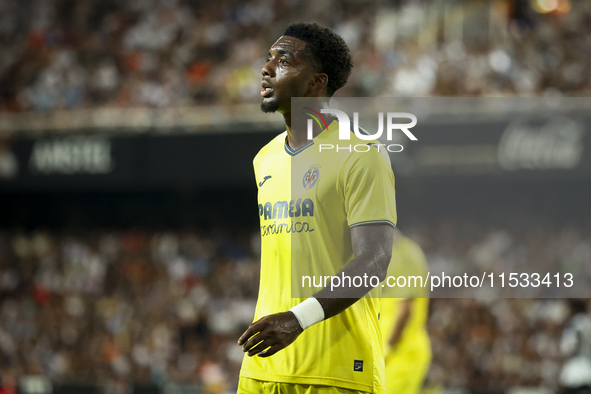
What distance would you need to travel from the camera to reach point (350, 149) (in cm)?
313

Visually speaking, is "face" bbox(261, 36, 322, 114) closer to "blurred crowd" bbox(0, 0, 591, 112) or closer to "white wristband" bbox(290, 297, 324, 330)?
"white wristband" bbox(290, 297, 324, 330)

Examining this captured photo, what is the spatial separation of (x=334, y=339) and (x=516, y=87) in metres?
10.5

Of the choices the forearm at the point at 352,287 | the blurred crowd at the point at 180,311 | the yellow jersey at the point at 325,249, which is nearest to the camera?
the forearm at the point at 352,287

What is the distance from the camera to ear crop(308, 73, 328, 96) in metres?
3.27

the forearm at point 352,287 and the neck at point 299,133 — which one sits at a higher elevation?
the neck at point 299,133

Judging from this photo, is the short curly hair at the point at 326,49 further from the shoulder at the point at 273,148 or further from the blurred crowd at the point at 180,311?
the blurred crowd at the point at 180,311

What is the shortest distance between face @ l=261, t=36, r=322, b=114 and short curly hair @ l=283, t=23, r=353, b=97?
39mm

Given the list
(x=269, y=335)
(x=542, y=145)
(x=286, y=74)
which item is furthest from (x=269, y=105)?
(x=542, y=145)

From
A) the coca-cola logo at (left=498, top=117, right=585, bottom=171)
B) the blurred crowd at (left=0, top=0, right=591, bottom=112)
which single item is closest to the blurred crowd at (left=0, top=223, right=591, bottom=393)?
the coca-cola logo at (left=498, top=117, right=585, bottom=171)

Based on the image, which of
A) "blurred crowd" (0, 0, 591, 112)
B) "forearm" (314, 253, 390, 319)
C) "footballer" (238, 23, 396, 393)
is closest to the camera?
"forearm" (314, 253, 390, 319)

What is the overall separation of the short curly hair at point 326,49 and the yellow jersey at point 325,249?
0.81ft

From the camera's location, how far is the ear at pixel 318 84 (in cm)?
327

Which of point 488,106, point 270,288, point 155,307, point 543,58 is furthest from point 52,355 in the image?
point 270,288

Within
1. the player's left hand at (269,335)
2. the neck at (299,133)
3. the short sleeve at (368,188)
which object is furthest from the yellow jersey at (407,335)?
the player's left hand at (269,335)
